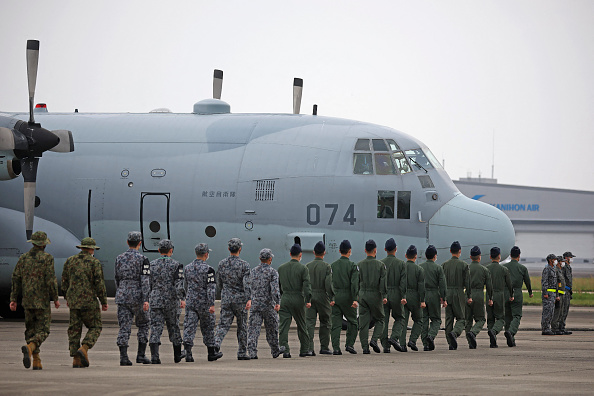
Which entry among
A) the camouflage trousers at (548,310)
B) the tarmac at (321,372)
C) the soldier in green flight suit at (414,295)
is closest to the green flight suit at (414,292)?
the soldier in green flight suit at (414,295)

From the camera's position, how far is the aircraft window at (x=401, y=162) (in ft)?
71.0

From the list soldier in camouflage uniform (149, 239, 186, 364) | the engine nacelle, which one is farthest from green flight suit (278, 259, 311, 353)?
the engine nacelle

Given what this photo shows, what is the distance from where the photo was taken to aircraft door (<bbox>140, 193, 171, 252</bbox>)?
73.3ft

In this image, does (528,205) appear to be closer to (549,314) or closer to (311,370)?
(549,314)

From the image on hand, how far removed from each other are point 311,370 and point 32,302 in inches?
168

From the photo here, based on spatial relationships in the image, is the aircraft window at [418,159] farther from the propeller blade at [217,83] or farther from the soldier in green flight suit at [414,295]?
the propeller blade at [217,83]

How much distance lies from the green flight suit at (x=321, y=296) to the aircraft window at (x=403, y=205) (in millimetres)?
4827

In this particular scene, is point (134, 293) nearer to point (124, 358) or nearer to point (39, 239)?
point (124, 358)

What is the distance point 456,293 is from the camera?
1831 centimetres

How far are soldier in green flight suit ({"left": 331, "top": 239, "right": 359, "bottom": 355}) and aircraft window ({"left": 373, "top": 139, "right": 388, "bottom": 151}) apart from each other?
5.41m

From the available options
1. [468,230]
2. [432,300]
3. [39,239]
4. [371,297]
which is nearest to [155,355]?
[39,239]

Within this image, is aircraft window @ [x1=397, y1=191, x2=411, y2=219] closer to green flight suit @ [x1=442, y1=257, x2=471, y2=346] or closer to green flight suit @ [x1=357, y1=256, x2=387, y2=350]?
green flight suit @ [x1=442, y1=257, x2=471, y2=346]

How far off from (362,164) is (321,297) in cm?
566

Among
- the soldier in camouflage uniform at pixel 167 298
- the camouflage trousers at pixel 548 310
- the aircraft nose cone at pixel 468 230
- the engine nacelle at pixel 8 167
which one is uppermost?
the engine nacelle at pixel 8 167
